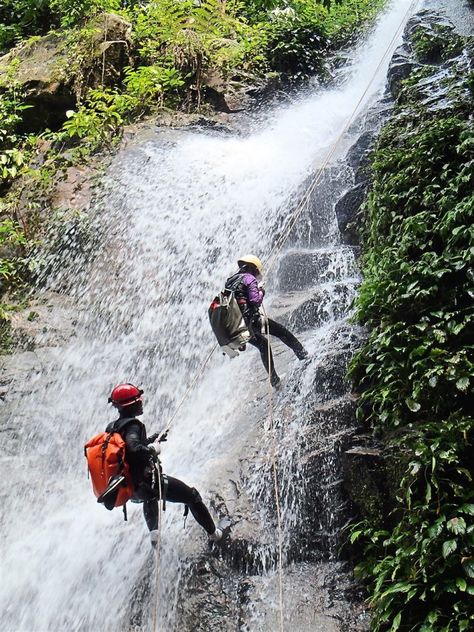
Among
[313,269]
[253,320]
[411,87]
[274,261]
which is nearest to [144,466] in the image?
[253,320]

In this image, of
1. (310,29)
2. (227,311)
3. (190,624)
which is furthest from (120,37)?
(190,624)

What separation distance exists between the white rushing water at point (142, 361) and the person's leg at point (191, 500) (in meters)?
0.29

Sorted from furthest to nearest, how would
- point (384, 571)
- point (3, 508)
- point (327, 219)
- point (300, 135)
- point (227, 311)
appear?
point (300, 135) < point (327, 219) < point (3, 508) < point (227, 311) < point (384, 571)

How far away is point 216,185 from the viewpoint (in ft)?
36.2

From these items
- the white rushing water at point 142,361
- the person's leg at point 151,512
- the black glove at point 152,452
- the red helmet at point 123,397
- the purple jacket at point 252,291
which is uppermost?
the red helmet at point 123,397

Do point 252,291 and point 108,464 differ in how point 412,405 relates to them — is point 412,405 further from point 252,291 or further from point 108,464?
point 108,464

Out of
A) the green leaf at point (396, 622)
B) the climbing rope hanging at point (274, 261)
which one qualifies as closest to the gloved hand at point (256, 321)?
the climbing rope hanging at point (274, 261)

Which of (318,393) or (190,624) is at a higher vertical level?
(318,393)

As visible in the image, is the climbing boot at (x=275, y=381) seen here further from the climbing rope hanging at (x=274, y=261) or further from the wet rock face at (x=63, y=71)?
the wet rock face at (x=63, y=71)

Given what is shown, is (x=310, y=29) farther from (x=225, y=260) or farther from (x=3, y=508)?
(x=3, y=508)

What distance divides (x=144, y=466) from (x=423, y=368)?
254 cm

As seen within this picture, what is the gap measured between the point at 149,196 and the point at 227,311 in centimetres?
553

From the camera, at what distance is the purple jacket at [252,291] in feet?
20.8

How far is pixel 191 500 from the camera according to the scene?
5.38 m
